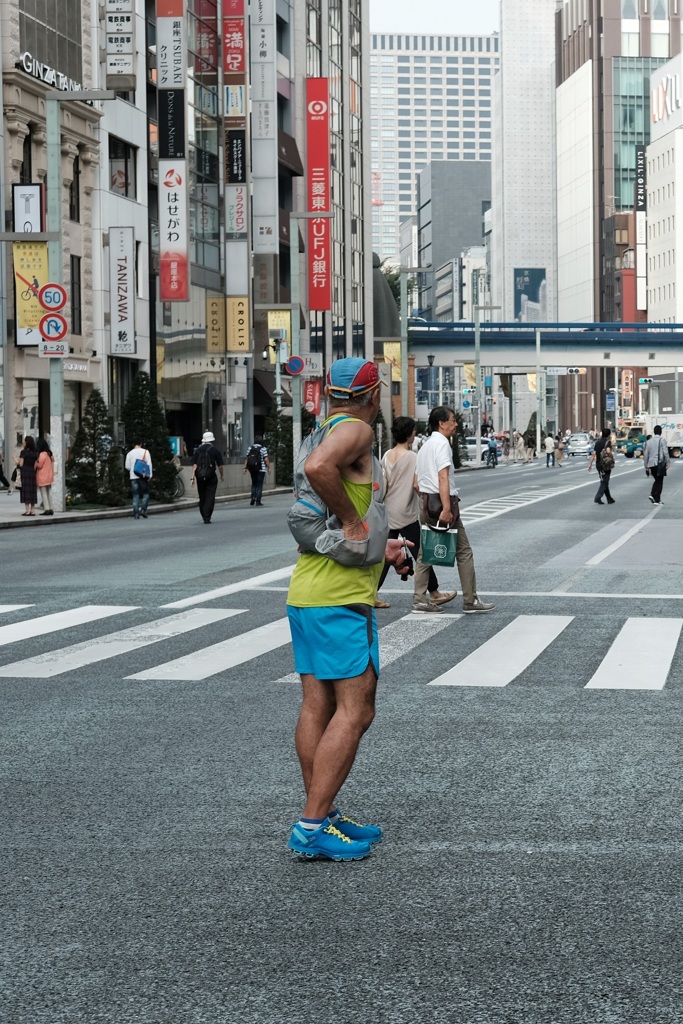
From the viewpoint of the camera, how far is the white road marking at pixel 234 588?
14.8 metres

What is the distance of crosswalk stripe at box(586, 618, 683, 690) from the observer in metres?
9.87

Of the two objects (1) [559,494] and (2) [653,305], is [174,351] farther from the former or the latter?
(2) [653,305]

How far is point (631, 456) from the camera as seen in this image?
10869 cm

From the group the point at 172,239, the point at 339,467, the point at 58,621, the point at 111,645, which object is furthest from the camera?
the point at 172,239

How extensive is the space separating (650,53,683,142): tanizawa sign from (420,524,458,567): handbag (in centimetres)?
14674

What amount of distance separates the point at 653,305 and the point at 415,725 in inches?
6139

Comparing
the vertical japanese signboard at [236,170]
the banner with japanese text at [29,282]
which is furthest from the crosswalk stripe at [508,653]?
the vertical japanese signboard at [236,170]

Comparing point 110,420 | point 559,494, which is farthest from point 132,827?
point 559,494

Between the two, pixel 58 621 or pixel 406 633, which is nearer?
pixel 406 633

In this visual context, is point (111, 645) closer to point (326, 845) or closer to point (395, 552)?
point (395, 552)

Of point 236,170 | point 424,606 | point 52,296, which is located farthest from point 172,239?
point 424,606

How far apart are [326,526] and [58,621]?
798 centimetres

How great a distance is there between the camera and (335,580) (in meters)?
5.73

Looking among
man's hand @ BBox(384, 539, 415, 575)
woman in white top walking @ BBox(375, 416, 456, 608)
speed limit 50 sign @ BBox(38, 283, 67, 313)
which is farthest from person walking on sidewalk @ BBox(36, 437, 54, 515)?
man's hand @ BBox(384, 539, 415, 575)
